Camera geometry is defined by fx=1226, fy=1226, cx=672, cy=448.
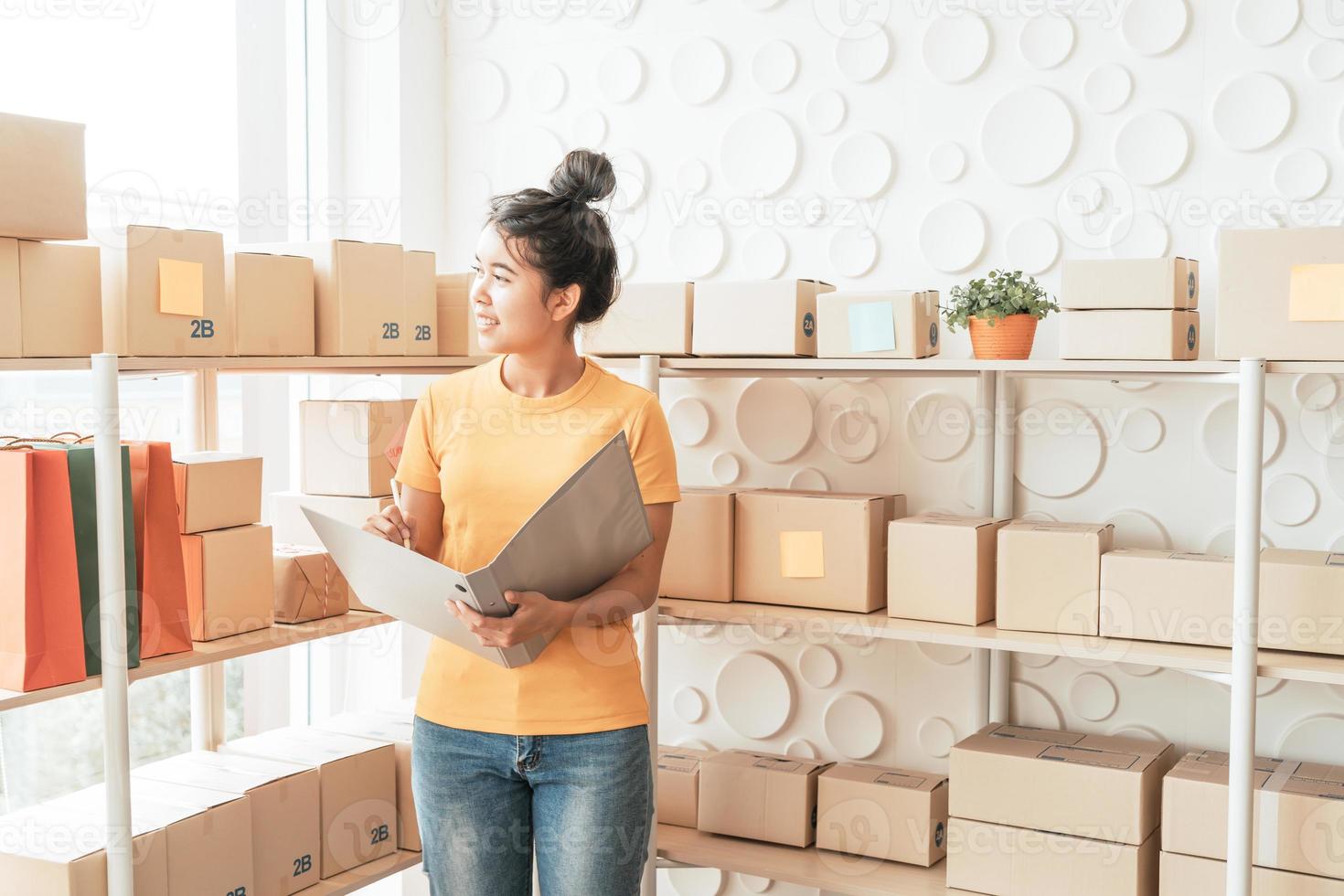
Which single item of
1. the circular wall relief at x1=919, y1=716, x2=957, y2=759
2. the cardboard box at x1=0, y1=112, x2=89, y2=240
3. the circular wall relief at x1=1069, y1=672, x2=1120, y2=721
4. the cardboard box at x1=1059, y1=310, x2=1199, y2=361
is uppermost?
the cardboard box at x1=0, y1=112, x2=89, y2=240

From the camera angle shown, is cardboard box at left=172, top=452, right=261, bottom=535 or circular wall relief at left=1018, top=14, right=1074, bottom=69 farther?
circular wall relief at left=1018, top=14, right=1074, bottom=69

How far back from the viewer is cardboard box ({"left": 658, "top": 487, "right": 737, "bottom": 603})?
2430mm

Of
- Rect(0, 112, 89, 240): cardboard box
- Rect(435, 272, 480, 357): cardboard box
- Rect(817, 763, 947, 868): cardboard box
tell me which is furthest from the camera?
Rect(435, 272, 480, 357): cardboard box

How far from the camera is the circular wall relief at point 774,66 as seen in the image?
8.76 feet

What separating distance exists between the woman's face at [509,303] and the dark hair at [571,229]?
14mm

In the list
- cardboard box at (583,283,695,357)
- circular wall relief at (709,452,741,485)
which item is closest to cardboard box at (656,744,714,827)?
circular wall relief at (709,452,741,485)

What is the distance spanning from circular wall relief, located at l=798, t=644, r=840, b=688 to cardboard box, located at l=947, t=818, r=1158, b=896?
488 millimetres

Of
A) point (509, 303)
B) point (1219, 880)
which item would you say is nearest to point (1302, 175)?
point (1219, 880)

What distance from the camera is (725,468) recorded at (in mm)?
2789

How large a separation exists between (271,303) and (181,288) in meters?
0.20

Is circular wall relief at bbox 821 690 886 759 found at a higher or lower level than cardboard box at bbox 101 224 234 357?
lower

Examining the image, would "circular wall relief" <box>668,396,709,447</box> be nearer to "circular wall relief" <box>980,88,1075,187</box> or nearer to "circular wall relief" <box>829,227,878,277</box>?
"circular wall relief" <box>829,227,878,277</box>

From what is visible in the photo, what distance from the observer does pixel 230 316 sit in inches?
80.1

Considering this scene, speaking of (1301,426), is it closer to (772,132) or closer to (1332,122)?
(1332,122)
